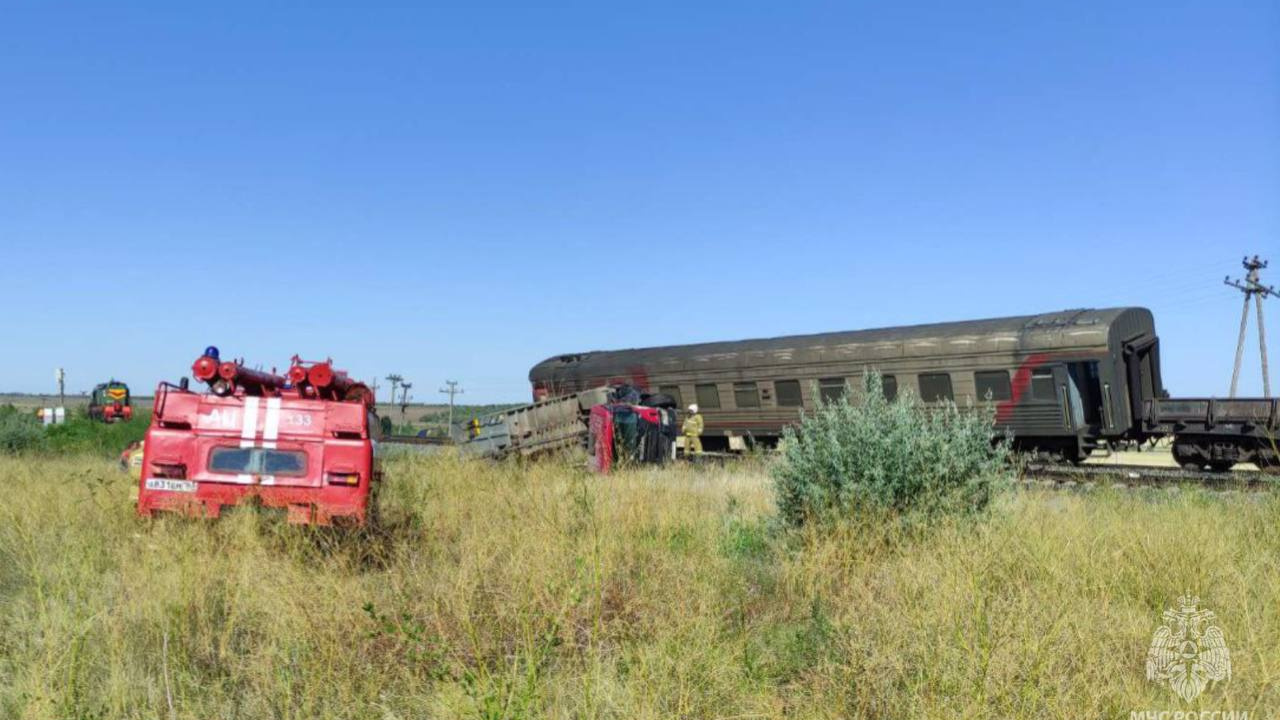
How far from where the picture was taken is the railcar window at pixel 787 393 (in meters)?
20.4

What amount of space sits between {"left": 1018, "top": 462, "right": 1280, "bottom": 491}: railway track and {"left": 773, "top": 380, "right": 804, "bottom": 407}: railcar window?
6020 millimetres

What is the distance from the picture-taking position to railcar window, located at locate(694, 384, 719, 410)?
73.0ft

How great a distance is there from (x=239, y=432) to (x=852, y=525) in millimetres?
5256

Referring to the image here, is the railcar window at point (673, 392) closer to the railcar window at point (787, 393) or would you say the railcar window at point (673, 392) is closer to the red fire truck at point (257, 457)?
the railcar window at point (787, 393)

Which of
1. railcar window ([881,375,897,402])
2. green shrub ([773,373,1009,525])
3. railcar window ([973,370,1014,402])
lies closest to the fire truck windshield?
green shrub ([773,373,1009,525])

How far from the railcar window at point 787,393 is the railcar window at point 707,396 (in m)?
1.95

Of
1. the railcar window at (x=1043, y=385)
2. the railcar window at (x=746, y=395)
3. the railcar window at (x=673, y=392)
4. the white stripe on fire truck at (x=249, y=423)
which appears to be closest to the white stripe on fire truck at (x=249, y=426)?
the white stripe on fire truck at (x=249, y=423)

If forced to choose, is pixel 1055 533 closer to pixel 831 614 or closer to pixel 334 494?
pixel 831 614

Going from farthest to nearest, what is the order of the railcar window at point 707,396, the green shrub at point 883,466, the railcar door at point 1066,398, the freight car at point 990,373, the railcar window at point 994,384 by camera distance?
the railcar window at point 707,396 < the railcar window at point 994,384 < the freight car at point 990,373 < the railcar door at point 1066,398 < the green shrub at point 883,466

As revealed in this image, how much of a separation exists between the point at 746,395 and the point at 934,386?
5102mm

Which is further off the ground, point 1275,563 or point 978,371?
point 978,371

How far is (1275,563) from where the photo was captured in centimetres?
552

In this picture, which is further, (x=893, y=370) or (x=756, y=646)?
(x=893, y=370)

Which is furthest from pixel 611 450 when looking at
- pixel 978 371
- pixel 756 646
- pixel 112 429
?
pixel 112 429
